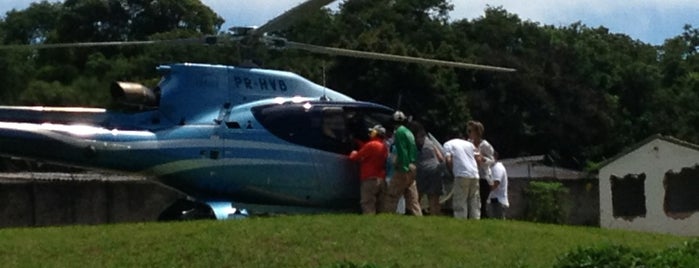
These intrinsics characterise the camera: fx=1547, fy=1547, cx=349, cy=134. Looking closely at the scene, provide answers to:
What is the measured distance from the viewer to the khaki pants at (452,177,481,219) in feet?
74.5

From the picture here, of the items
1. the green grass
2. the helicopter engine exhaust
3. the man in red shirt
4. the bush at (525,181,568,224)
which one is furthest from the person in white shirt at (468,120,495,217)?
the bush at (525,181,568,224)

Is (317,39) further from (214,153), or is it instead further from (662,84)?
(214,153)

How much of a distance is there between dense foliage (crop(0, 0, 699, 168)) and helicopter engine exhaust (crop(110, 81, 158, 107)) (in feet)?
51.8

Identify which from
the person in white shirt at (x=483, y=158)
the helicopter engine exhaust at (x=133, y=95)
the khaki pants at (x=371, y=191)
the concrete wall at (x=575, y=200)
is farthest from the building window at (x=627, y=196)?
the helicopter engine exhaust at (x=133, y=95)

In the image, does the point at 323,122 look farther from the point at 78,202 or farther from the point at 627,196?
the point at 627,196

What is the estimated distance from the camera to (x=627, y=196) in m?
35.0

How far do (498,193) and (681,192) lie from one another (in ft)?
37.5

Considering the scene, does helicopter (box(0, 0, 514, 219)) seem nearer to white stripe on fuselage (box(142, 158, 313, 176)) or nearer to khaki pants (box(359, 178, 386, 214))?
white stripe on fuselage (box(142, 158, 313, 176))

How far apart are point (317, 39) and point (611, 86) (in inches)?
567

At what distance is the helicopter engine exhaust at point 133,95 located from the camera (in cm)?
2270

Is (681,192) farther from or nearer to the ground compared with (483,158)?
nearer to the ground

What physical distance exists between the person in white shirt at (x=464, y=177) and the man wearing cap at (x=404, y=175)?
2.35 feet

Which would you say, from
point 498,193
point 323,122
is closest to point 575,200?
point 498,193

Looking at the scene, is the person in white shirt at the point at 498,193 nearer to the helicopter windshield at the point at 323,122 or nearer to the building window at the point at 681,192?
the helicopter windshield at the point at 323,122
